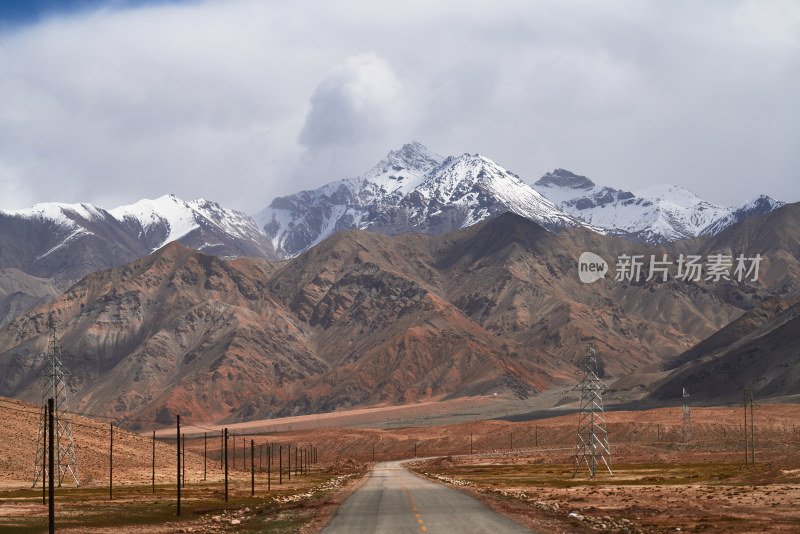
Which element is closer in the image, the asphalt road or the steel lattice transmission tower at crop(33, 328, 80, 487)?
the asphalt road

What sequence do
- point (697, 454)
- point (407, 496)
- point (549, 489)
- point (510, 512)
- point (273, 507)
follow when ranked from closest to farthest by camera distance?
point (510, 512), point (273, 507), point (407, 496), point (549, 489), point (697, 454)

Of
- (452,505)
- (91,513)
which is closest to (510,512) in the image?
(452,505)

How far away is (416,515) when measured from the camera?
5169 cm

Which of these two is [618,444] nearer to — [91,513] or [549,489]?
[549,489]

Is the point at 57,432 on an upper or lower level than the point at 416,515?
upper

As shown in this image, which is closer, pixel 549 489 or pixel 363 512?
pixel 363 512

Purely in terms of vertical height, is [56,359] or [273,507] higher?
[56,359]

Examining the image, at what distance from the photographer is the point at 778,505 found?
185 ft

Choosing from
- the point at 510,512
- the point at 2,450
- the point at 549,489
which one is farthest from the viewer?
the point at 2,450

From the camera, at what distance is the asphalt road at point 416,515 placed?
44.6 metres

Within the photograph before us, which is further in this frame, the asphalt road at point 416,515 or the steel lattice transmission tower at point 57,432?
the steel lattice transmission tower at point 57,432

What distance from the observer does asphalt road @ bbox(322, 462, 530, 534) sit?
44.6 metres

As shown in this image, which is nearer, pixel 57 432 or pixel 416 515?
pixel 416 515

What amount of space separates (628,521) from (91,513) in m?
34.4
